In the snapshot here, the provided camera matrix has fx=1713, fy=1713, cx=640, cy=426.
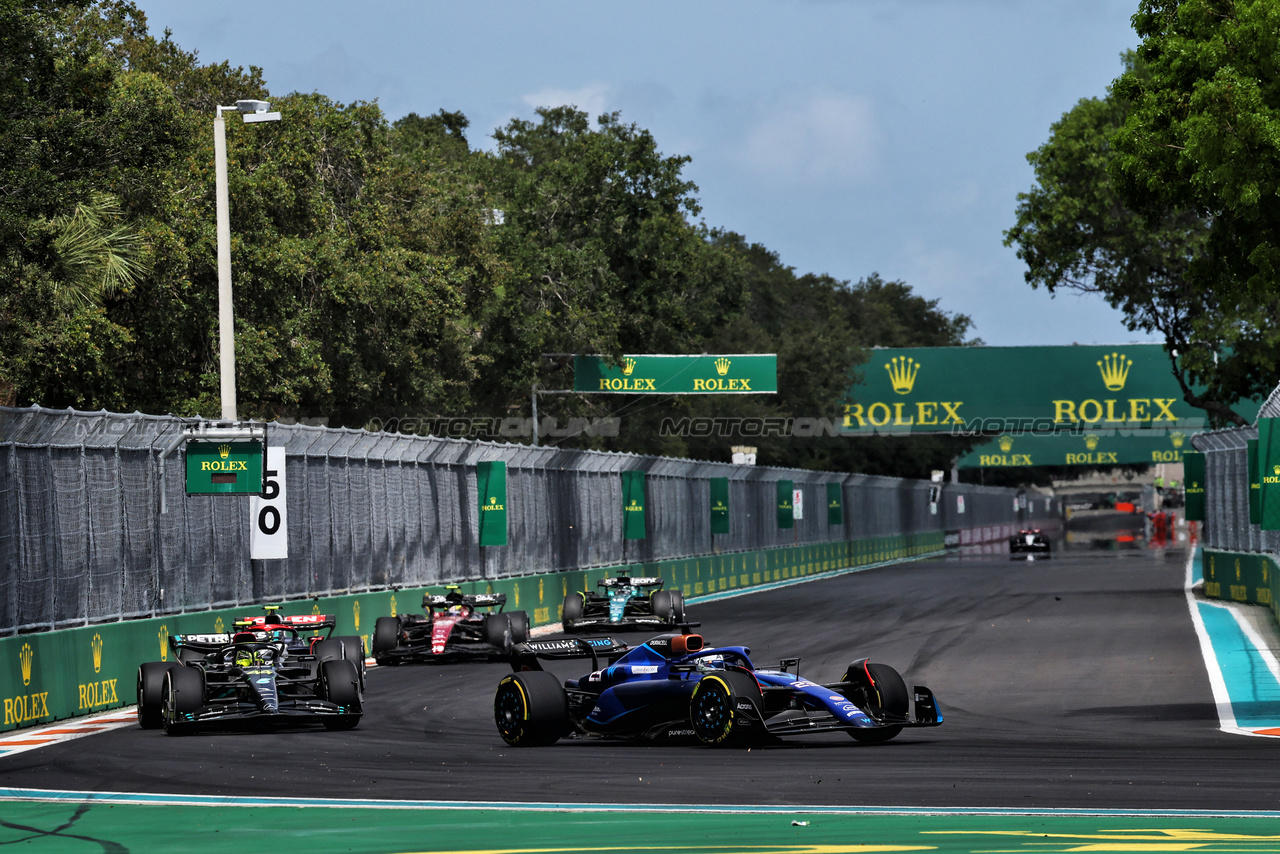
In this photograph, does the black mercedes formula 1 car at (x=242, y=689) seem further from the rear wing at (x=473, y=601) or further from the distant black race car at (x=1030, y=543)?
the distant black race car at (x=1030, y=543)

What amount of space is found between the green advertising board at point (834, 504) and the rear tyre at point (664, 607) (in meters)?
29.0

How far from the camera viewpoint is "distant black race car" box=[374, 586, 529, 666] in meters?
21.2

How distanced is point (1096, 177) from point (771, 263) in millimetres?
64395

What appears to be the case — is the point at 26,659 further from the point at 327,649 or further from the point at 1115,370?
the point at 1115,370

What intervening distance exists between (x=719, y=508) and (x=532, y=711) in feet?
102

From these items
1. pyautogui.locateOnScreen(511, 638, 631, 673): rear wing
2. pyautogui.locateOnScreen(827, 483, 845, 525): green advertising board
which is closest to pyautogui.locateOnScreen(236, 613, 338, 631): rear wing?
pyautogui.locateOnScreen(511, 638, 631, 673): rear wing

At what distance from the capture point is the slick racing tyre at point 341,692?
549 inches

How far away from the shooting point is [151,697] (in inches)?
548

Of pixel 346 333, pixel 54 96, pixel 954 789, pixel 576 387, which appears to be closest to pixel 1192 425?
pixel 576 387

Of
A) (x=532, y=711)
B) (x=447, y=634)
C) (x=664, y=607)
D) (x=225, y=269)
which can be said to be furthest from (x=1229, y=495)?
(x=532, y=711)

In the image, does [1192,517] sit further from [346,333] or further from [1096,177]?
[346,333]

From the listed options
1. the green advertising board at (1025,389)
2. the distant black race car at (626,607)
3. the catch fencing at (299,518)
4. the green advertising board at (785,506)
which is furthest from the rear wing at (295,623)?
the green advertising board at (1025,389)

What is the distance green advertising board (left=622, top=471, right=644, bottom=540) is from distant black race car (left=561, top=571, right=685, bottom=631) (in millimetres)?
8724

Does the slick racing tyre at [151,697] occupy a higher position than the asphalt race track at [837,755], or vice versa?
the slick racing tyre at [151,697]
